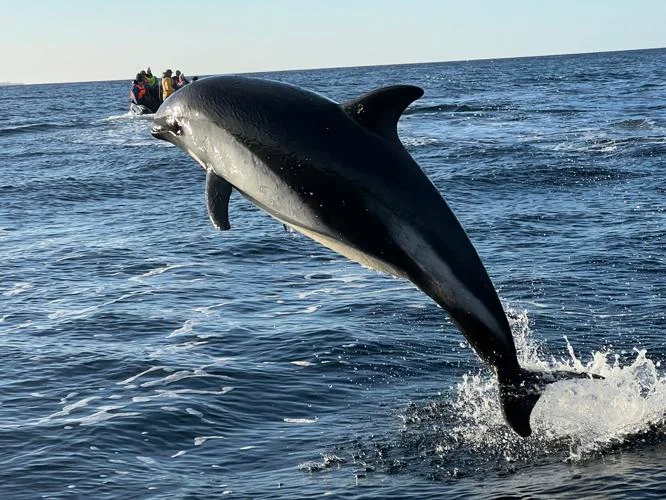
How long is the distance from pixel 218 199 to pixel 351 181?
1.10 m

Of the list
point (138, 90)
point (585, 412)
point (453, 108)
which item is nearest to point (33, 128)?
point (138, 90)

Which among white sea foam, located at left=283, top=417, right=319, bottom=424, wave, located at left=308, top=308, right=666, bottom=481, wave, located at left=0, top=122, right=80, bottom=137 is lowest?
white sea foam, located at left=283, top=417, right=319, bottom=424

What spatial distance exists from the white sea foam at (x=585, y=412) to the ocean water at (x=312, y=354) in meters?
0.03

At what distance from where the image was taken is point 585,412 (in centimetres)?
1163

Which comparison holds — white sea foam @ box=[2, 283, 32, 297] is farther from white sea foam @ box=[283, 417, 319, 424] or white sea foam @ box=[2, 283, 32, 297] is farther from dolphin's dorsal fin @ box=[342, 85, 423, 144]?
dolphin's dorsal fin @ box=[342, 85, 423, 144]

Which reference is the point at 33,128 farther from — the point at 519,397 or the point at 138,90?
the point at 519,397

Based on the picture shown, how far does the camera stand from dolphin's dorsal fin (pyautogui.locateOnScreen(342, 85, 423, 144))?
6.99 metres

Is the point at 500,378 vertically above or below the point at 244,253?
above

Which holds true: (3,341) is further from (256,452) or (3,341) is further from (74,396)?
(256,452)

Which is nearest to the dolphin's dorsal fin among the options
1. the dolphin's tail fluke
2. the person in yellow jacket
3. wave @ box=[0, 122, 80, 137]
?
the dolphin's tail fluke

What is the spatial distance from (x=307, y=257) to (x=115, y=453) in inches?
436

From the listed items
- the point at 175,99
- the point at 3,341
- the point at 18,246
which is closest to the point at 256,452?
the point at 175,99

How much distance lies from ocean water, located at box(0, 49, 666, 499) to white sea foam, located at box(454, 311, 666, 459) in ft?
Answer: 0.09

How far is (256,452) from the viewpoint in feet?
38.2
